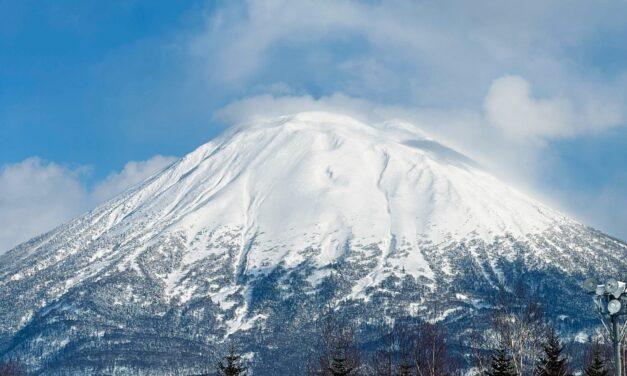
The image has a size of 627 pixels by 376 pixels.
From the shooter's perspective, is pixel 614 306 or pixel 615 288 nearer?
pixel 614 306

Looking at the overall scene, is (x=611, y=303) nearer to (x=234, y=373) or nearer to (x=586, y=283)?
(x=586, y=283)

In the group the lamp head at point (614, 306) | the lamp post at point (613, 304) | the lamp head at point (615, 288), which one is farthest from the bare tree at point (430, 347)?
the lamp head at point (614, 306)

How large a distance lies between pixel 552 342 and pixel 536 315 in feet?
8.82

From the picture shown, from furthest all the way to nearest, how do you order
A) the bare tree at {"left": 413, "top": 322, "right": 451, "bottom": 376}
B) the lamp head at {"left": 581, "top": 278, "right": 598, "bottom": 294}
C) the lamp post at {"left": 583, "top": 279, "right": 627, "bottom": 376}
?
the bare tree at {"left": 413, "top": 322, "right": 451, "bottom": 376}, the lamp head at {"left": 581, "top": 278, "right": 598, "bottom": 294}, the lamp post at {"left": 583, "top": 279, "right": 627, "bottom": 376}

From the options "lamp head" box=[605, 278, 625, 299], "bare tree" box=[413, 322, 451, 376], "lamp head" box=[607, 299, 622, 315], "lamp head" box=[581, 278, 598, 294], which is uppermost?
"bare tree" box=[413, 322, 451, 376]

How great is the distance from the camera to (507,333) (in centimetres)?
6375

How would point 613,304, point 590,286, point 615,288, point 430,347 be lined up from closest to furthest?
point 613,304 → point 615,288 → point 590,286 → point 430,347

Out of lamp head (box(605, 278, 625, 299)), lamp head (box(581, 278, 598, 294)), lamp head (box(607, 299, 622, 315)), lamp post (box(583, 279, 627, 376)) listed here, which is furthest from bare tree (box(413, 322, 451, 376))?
lamp head (box(607, 299, 622, 315))

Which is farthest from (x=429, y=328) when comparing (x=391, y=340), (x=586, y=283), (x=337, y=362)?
(x=586, y=283)

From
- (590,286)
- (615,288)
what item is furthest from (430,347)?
(615,288)

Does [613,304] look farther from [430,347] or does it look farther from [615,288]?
[430,347]

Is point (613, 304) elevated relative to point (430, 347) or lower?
lower

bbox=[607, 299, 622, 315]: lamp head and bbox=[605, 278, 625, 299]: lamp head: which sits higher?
→ bbox=[605, 278, 625, 299]: lamp head

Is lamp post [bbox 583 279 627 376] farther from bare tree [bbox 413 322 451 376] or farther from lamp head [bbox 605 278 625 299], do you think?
bare tree [bbox 413 322 451 376]
